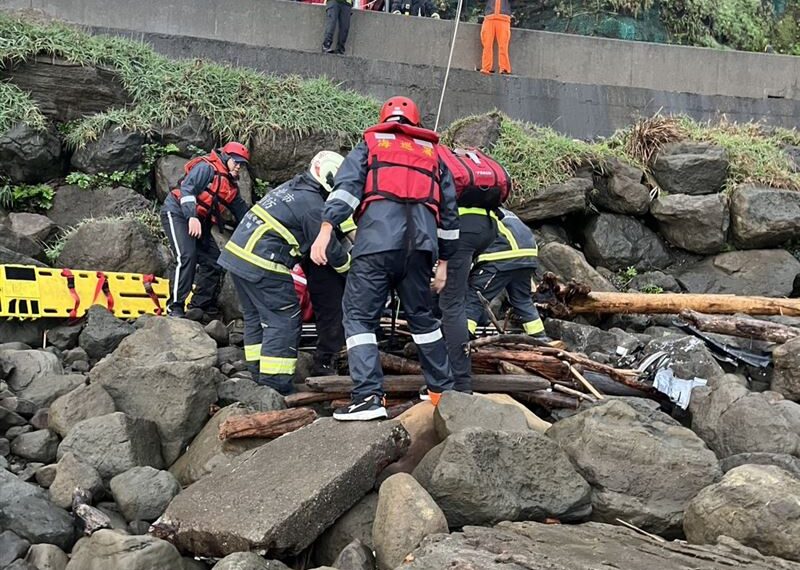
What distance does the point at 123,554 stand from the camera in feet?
12.3

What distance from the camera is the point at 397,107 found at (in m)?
5.37

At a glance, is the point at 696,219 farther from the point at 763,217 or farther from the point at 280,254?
the point at 280,254

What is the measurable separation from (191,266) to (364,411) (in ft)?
12.4

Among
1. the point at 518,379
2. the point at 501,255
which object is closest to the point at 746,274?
the point at 501,255

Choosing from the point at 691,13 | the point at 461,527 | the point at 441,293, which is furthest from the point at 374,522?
the point at 691,13

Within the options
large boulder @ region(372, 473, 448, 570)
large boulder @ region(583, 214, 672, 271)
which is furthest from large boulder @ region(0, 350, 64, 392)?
large boulder @ region(583, 214, 672, 271)

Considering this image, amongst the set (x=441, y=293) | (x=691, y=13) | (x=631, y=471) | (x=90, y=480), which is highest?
(x=691, y=13)

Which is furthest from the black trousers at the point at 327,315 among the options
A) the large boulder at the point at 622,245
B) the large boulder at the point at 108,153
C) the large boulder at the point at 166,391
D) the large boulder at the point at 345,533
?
the large boulder at the point at 622,245

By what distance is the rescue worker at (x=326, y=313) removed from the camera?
660cm

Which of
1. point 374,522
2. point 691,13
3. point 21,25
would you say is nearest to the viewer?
point 374,522

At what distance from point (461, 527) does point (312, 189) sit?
2.97 meters

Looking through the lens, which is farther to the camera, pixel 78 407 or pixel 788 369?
pixel 788 369

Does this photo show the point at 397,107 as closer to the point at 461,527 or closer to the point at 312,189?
the point at 312,189

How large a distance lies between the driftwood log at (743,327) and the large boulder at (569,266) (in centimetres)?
178
